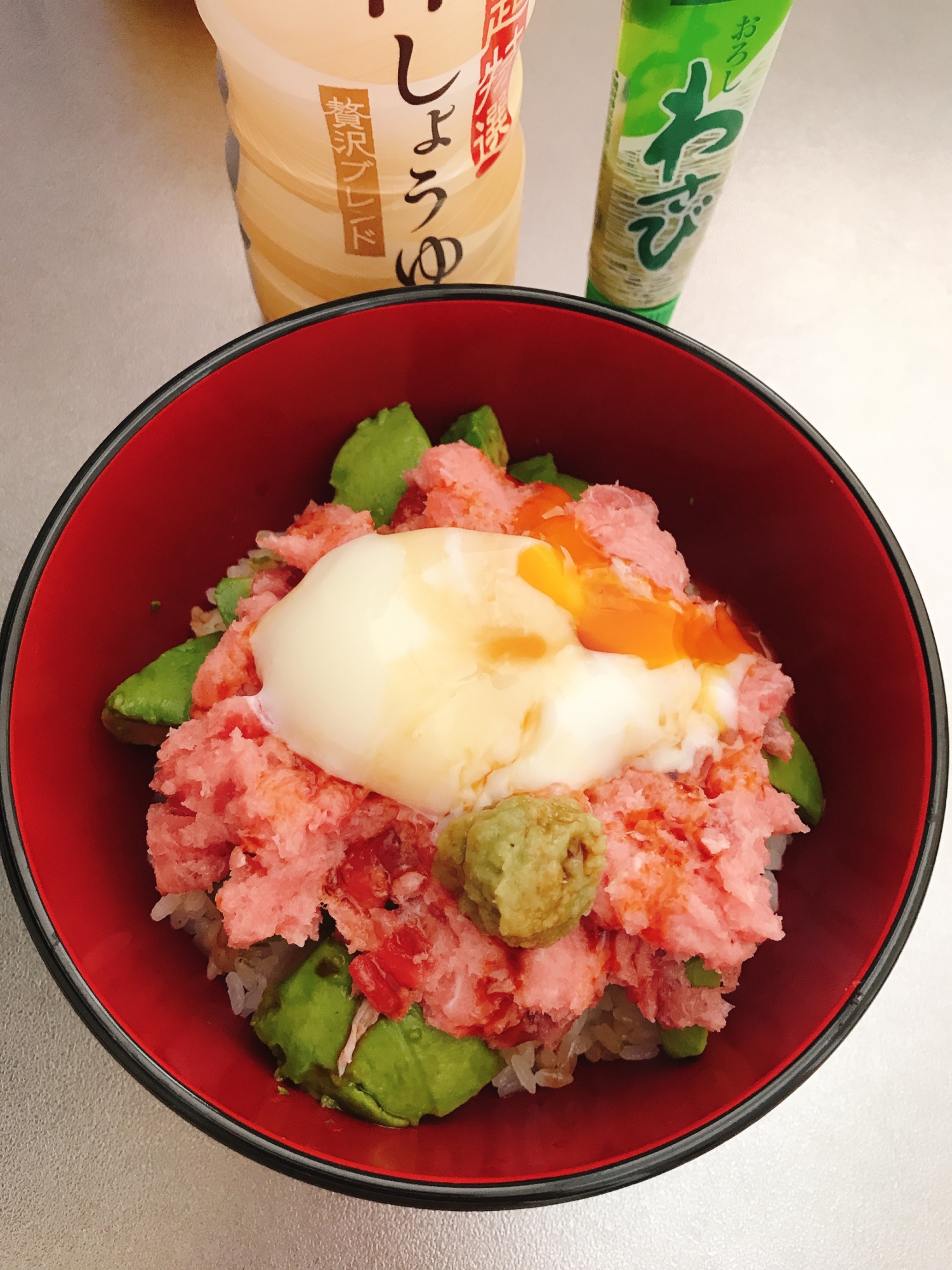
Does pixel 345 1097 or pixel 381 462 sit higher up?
pixel 381 462

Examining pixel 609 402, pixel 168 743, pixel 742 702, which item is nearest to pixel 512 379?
pixel 609 402

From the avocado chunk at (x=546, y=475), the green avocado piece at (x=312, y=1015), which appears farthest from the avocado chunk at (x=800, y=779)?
the green avocado piece at (x=312, y=1015)

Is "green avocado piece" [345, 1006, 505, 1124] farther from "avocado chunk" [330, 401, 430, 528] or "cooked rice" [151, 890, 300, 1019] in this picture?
"avocado chunk" [330, 401, 430, 528]

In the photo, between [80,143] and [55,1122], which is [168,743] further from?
[80,143]

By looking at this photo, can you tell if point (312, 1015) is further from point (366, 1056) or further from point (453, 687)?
point (453, 687)

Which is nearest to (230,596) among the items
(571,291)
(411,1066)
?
(411,1066)

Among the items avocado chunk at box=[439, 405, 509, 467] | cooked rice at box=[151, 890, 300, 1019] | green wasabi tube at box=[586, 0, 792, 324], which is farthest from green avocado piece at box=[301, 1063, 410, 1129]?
green wasabi tube at box=[586, 0, 792, 324]
